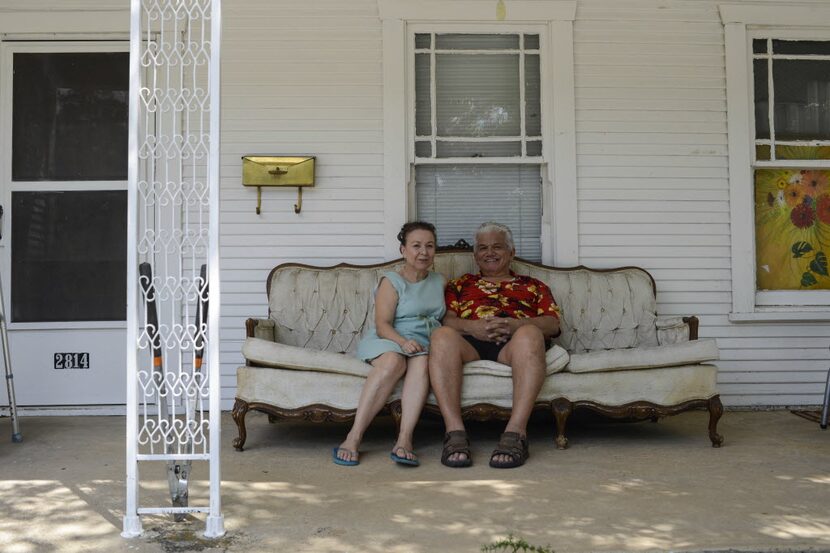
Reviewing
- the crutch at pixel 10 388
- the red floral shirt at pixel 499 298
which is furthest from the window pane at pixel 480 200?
the crutch at pixel 10 388

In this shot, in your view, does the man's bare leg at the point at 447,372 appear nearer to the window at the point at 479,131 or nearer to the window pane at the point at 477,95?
the window at the point at 479,131

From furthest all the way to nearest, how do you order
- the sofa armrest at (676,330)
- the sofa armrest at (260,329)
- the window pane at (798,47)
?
the window pane at (798,47) → the sofa armrest at (676,330) → the sofa armrest at (260,329)

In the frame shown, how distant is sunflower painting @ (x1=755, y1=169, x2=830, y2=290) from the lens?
5332 millimetres

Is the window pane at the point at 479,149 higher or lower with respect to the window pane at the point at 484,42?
lower

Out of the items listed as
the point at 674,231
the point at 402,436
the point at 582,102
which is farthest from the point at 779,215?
the point at 402,436

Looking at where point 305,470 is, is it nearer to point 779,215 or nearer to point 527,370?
point 527,370

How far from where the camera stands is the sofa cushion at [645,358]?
13.7ft

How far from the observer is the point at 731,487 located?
10.9 feet

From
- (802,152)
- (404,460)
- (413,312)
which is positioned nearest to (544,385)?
(413,312)

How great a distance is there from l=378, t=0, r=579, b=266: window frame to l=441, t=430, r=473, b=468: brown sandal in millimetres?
1616

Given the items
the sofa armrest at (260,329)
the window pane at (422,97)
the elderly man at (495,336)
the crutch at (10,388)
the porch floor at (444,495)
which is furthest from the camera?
the window pane at (422,97)

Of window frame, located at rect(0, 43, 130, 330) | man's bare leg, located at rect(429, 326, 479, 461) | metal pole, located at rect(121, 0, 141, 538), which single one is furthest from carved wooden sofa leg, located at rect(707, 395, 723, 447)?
window frame, located at rect(0, 43, 130, 330)

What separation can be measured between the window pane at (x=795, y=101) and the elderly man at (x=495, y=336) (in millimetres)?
2117

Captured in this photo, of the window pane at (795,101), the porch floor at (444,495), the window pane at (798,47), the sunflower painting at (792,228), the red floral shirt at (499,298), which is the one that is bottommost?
the porch floor at (444,495)
